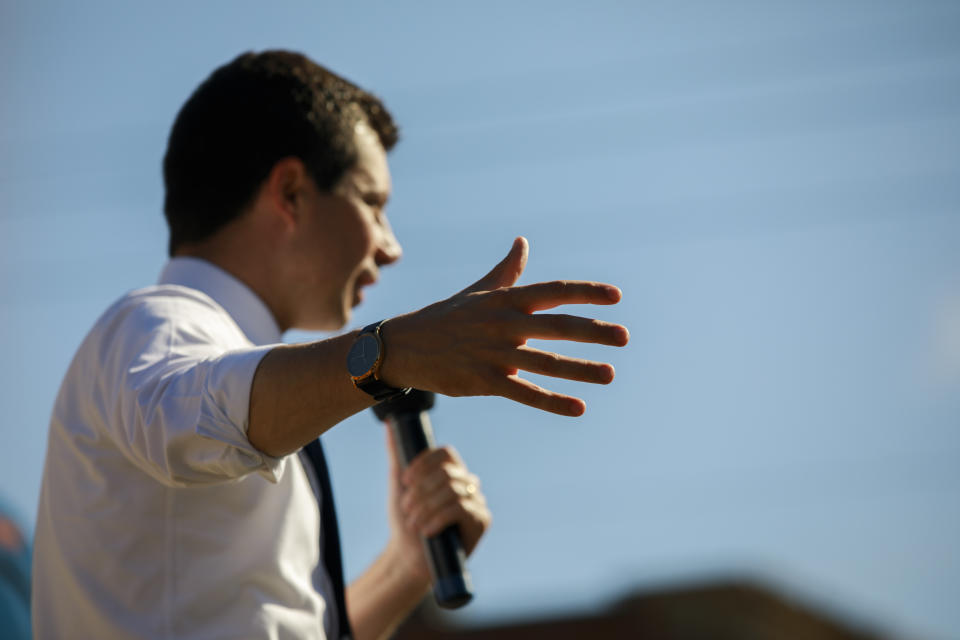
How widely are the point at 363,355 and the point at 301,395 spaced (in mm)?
113

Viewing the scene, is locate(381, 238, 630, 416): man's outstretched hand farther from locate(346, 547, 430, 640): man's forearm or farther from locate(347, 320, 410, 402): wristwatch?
locate(346, 547, 430, 640): man's forearm

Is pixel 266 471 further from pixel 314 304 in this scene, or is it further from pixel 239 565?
pixel 314 304

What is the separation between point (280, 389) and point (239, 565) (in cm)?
64

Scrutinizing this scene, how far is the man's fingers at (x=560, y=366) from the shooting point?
1.42 meters

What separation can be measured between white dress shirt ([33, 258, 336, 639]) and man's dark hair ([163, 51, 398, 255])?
612mm

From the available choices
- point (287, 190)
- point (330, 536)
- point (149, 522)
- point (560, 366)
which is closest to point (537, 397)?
point (560, 366)

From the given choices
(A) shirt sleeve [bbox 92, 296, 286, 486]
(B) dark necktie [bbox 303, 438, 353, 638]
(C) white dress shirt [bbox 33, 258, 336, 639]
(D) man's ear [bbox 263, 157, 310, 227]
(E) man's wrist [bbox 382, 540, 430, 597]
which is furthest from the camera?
(E) man's wrist [bbox 382, 540, 430, 597]

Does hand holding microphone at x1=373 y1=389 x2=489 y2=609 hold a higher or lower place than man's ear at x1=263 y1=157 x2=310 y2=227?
lower

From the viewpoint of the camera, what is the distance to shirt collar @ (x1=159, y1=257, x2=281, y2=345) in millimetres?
2451

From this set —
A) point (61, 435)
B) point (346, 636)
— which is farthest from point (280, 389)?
point (346, 636)

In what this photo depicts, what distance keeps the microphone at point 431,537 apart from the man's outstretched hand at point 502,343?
2.30 ft

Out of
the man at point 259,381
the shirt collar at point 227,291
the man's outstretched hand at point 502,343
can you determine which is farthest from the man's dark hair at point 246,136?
the man's outstretched hand at point 502,343

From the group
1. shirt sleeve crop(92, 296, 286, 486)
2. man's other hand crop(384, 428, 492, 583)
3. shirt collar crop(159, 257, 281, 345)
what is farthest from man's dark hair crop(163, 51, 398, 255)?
shirt sleeve crop(92, 296, 286, 486)

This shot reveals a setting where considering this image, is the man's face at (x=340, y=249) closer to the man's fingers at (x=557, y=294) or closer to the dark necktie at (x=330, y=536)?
the dark necktie at (x=330, y=536)
